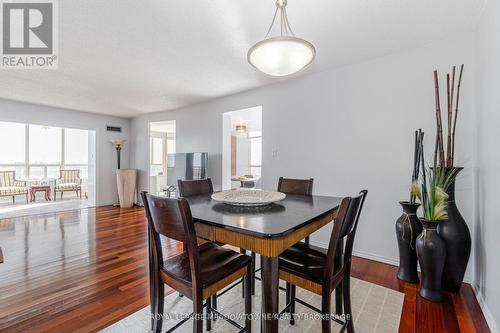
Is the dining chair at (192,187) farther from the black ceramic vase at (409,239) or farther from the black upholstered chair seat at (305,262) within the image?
the black ceramic vase at (409,239)

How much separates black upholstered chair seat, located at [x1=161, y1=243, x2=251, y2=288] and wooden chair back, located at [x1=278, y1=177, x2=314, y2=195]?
39.9 inches

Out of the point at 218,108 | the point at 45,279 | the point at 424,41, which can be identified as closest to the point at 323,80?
the point at 424,41

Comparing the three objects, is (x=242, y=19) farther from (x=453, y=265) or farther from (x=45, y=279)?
(x=45, y=279)

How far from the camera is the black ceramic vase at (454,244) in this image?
1844mm

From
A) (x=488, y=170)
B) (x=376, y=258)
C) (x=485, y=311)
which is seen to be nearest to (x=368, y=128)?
(x=488, y=170)

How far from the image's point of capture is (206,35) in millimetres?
2178

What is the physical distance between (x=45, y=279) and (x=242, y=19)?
2.97 m

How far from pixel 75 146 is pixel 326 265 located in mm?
9212

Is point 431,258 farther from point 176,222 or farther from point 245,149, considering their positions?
point 245,149

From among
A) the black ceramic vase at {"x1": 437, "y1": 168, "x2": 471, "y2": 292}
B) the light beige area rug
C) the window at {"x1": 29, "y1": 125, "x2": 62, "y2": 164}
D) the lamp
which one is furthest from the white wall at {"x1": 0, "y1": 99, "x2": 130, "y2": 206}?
the black ceramic vase at {"x1": 437, "y1": 168, "x2": 471, "y2": 292}

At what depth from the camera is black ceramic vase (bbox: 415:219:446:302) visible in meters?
1.79

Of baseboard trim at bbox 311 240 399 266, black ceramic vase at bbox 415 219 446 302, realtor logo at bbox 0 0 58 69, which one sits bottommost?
baseboard trim at bbox 311 240 399 266

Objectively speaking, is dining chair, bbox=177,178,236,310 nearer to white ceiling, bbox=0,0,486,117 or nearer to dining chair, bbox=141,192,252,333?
dining chair, bbox=141,192,252,333

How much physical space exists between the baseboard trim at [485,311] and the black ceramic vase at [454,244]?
0.13 metres
